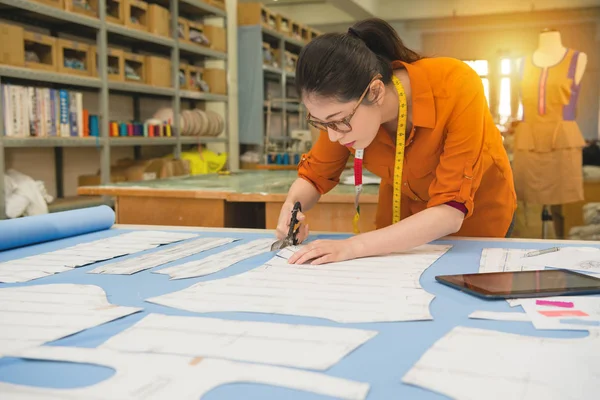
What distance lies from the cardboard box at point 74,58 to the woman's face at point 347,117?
8.60ft

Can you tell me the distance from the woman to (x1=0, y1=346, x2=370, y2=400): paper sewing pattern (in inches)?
22.1

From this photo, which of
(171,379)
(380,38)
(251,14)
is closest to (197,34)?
(251,14)

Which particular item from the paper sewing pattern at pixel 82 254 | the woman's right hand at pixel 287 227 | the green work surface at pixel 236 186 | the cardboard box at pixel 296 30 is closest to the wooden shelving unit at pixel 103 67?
the green work surface at pixel 236 186

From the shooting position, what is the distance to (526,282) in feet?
3.23

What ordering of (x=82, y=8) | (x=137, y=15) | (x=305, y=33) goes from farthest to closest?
(x=305, y=33)
(x=137, y=15)
(x=82, y=8)

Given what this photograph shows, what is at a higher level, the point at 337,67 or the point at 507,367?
the point at 337,67

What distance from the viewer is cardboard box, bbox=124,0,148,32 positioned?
13.5ft

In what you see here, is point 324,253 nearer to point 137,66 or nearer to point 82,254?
point 82,254

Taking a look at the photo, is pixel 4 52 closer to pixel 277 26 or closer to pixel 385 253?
pixel 385 253

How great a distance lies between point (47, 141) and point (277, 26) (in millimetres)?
3784

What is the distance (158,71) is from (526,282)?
3945 millimetres

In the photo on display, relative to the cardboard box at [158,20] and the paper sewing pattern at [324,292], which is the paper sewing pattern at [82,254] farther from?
the cardboard box at [158,20]

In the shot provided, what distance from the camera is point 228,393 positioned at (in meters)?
0.59

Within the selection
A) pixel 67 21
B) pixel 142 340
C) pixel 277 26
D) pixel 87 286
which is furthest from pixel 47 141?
pixel 277 26
